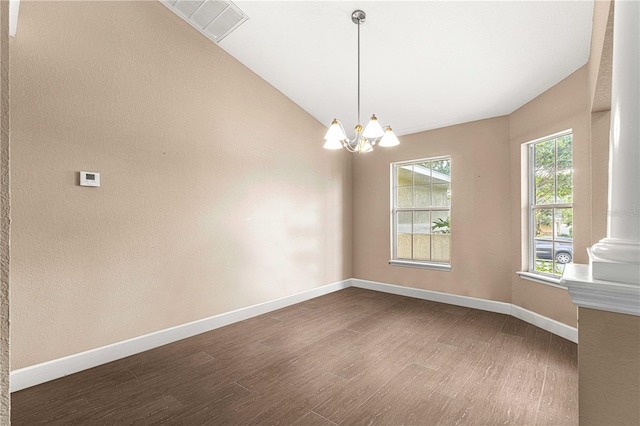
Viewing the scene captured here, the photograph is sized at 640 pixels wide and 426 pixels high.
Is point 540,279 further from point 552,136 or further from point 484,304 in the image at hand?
point 552,136

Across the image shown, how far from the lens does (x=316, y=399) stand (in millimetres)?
2092

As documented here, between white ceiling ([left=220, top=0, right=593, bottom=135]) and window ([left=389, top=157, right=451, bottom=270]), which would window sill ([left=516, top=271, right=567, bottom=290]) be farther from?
white ceiling ([left=220, top=0, right=593, bottom=135])

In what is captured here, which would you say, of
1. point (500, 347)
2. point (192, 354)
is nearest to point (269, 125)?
point (192, 354)

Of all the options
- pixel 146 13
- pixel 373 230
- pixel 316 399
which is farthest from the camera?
pixel 373 230

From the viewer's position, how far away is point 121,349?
268 cm

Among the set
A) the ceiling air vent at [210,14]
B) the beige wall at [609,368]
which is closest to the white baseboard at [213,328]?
the beige wall at [609,368]

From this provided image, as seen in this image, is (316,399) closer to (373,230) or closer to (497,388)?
(497,388)

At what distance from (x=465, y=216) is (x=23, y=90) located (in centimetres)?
466

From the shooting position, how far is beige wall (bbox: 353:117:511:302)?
12.6 feet

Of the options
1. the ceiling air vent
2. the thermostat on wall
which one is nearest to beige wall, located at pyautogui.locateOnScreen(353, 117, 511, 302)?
the ceiling air vent

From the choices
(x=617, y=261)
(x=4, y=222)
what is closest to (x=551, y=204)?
(x=617, y=261)

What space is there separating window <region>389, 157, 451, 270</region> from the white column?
323cm

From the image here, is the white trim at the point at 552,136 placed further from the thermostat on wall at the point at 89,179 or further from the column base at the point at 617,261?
the thermostat on wall at the point at 89,179

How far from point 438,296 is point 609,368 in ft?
11.0
